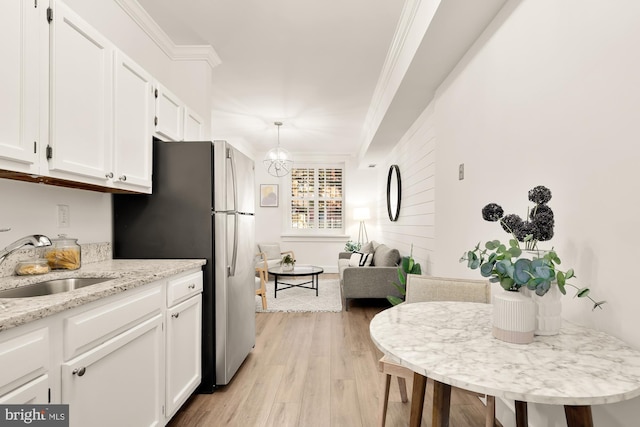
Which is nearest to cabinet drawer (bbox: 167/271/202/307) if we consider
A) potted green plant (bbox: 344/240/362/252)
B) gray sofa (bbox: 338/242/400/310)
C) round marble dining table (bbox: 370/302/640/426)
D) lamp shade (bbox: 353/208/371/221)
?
round marble dining table (bbox: 370/302/640/426)

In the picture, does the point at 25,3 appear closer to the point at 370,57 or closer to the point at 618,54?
the point at 618,54

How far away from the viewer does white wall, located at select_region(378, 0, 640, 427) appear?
1.19 meters

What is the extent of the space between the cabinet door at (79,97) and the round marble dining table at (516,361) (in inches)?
64.9

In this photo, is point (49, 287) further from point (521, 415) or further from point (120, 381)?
point (521, 415)

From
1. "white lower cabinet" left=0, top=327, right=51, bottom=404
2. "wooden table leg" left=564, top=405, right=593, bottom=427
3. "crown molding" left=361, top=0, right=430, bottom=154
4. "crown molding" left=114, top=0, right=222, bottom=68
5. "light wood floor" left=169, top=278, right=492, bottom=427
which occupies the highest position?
"crown molding" left=114, top=0, right=222, bottom=68

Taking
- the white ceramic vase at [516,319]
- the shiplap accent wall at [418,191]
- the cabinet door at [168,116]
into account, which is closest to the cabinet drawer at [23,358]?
the white ceramic vase at [516,319]

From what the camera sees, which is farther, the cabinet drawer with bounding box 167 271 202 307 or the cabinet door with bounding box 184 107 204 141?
the cabinet door with bounding box 184 107 204 141

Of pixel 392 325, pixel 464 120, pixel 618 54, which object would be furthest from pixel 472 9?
pixel 392 325

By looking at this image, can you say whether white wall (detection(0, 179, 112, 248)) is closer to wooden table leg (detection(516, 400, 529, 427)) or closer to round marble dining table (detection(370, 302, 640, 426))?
round marble dining table (detection(370, 302, 640, 426))

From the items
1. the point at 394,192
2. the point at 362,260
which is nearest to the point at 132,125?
the point at 362,260

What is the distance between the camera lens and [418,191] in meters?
4.22

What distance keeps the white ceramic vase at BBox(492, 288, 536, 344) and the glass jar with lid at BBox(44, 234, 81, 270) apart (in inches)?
81.8

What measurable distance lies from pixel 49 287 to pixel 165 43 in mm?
2455

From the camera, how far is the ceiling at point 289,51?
8.95 ft
